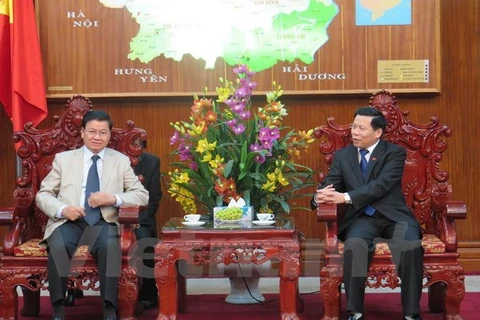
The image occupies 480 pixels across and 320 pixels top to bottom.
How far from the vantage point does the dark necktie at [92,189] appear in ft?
14.1

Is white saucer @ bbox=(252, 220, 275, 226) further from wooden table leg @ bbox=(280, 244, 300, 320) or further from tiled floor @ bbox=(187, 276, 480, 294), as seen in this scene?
tiled floor @ bbox=(187, 276, 480, 294)

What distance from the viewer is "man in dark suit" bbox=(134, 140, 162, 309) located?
455 centimetres

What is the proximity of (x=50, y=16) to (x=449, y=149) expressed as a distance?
2.60 metres

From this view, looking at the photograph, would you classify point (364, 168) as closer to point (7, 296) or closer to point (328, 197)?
point (328, 197)

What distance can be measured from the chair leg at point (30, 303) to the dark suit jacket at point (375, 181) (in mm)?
1602

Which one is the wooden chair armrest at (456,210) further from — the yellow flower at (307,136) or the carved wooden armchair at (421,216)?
the yellow flower at (307,136)

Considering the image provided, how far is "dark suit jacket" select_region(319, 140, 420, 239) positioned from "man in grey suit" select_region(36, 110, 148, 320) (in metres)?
1.01

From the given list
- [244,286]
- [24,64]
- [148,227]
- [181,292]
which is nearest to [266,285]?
[244,286]

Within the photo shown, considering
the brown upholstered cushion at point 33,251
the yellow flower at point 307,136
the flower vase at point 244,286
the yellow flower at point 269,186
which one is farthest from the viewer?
the flower vase at point 244,286

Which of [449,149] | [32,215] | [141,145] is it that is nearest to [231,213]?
[141,145]

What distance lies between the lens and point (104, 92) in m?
5.28

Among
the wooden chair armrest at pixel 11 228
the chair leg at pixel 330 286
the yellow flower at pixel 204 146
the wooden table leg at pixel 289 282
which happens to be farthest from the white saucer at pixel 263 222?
the wooden chair armrest at pixel 11 228

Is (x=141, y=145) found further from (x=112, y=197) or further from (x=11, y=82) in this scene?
(x=11, y=82)

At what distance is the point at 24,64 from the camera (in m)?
5.10
